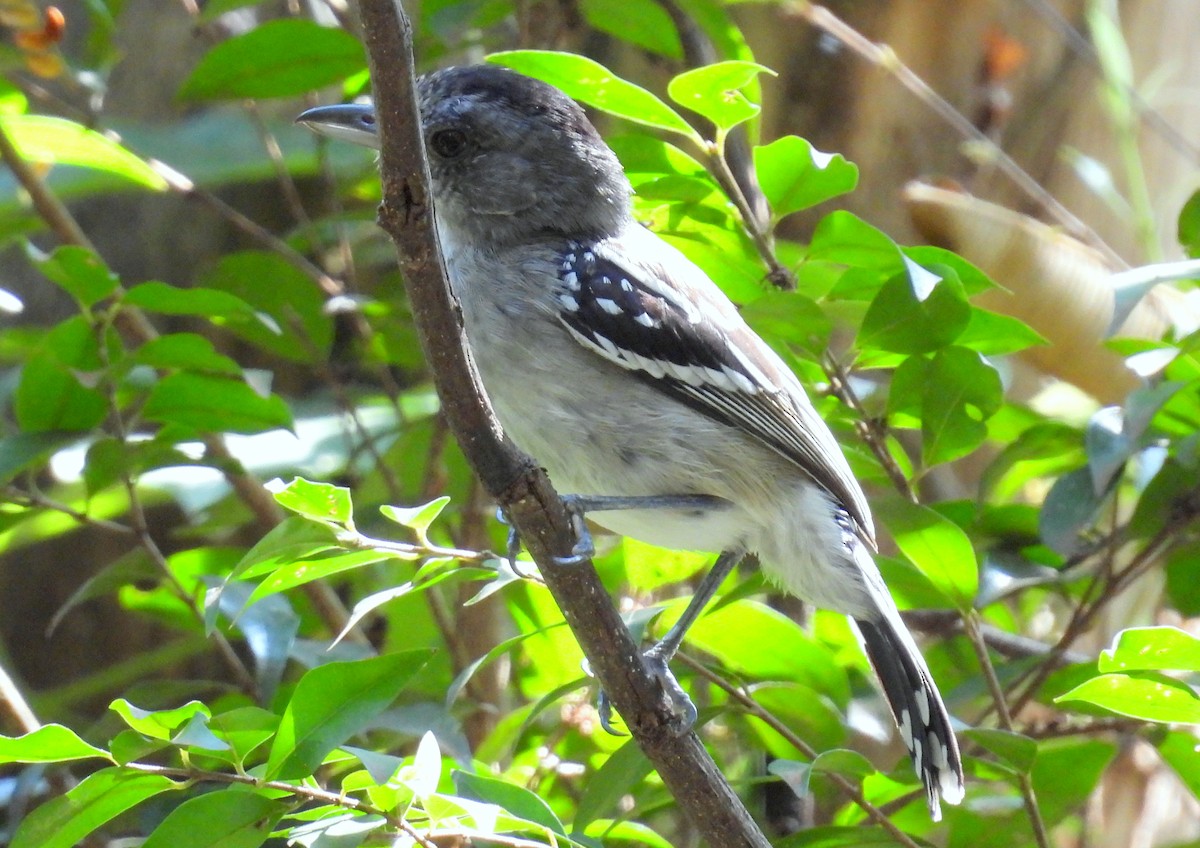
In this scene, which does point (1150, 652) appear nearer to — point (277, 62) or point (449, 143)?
point (449, 143)

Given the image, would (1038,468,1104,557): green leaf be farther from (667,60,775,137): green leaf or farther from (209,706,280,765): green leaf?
(209,706,280,765): green leaf

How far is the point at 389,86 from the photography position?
1.43 m

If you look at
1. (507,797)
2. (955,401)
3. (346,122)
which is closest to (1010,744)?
(955,401)

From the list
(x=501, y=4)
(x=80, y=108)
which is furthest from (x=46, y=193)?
(x=501, y=4)

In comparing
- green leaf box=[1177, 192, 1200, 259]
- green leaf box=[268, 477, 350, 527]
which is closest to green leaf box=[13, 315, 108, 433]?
green leaf box=[268, 477, 350, 527]

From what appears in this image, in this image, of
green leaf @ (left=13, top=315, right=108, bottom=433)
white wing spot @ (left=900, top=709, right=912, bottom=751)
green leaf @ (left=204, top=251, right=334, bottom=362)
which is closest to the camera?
white wing spot @ (left=900, top=709, right=912, bottom=751)

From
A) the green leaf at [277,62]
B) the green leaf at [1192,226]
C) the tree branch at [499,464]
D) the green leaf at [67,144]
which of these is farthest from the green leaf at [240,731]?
the green leaf at [1192,226]

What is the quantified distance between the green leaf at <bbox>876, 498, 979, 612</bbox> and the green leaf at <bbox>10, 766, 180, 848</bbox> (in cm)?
120

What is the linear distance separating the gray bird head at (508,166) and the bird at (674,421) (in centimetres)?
8

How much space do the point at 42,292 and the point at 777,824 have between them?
3.17 metres

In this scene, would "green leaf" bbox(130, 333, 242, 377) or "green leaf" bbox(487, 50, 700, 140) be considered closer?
Answer: "green leaf" bbox(487, 50, 700, 140)

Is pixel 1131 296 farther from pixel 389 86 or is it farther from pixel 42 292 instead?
pixel 42 292

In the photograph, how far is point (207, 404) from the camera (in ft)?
8.05

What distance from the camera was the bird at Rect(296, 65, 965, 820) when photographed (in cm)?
233
